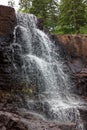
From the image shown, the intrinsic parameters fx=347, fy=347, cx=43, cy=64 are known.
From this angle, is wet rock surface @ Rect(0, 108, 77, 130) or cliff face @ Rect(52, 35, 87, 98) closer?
wet rock surface @ Rect(0, 108, 77, 130)

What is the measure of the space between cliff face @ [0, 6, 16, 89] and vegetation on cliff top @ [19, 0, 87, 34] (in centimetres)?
1334

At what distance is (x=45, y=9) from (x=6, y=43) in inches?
722

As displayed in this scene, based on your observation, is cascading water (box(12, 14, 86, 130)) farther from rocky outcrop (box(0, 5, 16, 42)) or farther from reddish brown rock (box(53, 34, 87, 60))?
reddish brown rock (box(53, 34, 87, 60))

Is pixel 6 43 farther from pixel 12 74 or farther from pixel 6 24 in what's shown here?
pixel 12 74

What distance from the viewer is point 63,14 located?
129ft

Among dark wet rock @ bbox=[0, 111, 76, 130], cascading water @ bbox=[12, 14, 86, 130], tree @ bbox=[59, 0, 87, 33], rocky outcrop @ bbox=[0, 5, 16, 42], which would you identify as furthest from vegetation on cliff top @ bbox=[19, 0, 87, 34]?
dark wet rock @ bbox=[0, 111, 76, 130]

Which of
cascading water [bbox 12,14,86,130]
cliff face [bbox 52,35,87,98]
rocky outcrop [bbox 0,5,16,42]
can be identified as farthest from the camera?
cliff face [bbox 52,35,87,98]

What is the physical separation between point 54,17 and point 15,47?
1941cm

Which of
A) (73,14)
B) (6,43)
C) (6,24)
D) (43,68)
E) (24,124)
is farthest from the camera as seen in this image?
(73,14)

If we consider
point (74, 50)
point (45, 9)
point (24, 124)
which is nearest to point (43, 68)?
point (74, 50)

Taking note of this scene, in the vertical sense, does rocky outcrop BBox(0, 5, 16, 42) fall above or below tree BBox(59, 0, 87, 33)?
above

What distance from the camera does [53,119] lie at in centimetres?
2109

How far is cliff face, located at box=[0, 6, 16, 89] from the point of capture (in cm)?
2273

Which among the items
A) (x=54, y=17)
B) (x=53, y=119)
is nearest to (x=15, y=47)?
(x=53, y=119)
